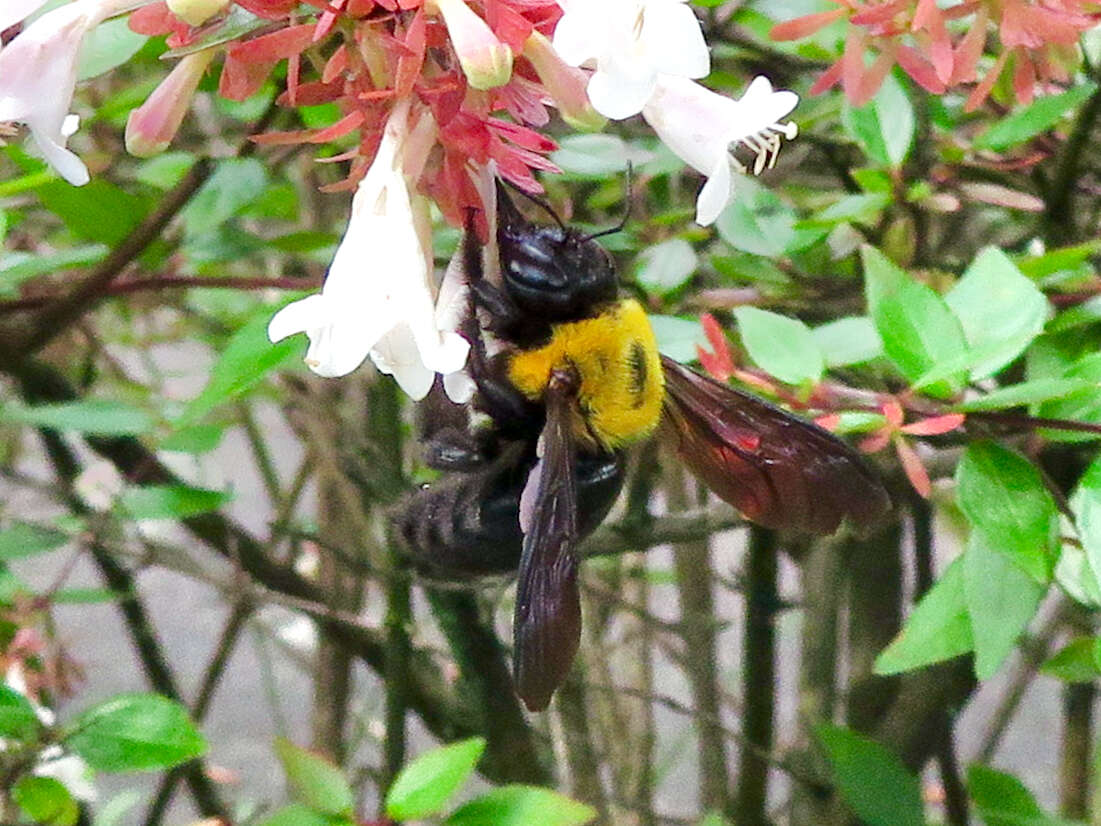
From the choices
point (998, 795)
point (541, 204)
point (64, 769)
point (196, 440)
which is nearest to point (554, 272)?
point (541, 204)

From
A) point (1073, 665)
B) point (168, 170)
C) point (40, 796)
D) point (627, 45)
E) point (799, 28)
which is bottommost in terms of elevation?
point (1073, 665)

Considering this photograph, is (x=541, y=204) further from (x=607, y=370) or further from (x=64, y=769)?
(x=64, y=769)

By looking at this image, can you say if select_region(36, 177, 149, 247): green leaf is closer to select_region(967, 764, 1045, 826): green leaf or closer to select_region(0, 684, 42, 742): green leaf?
select_region(0, 684, 42, 742): green leaf

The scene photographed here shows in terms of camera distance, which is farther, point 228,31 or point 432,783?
point 432,783

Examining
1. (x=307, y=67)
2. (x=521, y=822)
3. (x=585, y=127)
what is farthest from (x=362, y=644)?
(x=585, y=127)

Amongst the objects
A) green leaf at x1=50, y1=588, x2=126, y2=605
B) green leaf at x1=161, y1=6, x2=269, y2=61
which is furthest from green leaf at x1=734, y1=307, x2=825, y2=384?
green leaf at x1=50, y1=588, x2=126, y2=605

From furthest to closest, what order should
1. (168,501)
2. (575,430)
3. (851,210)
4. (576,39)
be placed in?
(168,501) → (851,210) → (575,430) → (576,39)

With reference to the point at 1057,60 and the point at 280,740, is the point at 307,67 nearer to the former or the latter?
the point at 1057,60

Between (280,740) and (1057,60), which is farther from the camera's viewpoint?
(280,740)
